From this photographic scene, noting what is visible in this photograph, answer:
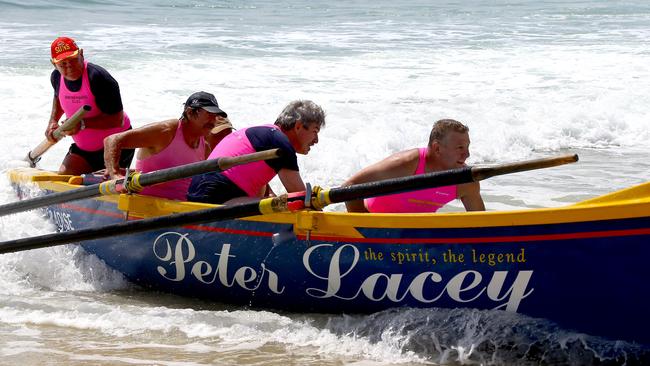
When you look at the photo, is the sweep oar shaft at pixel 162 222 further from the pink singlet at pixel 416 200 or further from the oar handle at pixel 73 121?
the oar handle at pixel 73 121

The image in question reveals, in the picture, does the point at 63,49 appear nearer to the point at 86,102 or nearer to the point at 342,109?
the point at 86,102

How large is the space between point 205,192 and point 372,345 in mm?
1250

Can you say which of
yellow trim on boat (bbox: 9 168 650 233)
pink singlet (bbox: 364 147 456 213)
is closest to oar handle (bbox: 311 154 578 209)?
yellow trim on boat (bbox: 9 168 650 233)

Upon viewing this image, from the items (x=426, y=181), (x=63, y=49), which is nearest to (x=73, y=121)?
(x=63, y=49)

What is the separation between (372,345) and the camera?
15.8 feet

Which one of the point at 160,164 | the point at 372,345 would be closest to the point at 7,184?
the point at 160,164

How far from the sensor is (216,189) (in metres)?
5.37

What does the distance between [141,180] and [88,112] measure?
4.83 ft

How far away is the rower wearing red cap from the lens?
256 inches

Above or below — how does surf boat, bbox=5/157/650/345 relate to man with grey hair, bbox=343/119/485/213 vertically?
below

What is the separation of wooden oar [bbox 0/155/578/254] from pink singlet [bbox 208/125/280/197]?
1.54 ft

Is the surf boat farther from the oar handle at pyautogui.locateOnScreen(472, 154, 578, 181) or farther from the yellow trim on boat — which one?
the oar handle at pyautogui.locateOnScreen(472, 154, 578, 181)

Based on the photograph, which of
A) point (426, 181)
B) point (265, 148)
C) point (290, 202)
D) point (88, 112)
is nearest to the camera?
point (426, 181)

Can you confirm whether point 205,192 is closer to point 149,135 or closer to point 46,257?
point 149,135
